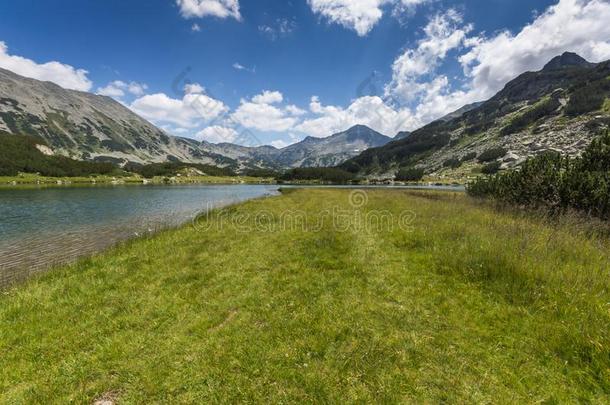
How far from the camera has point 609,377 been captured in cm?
588

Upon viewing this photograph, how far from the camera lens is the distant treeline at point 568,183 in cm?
2047

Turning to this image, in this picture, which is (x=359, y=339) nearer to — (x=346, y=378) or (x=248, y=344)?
(x=346, y=378)

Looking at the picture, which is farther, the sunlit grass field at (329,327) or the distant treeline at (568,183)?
the distant treeline at (568,183)

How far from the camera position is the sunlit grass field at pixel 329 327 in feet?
20.3

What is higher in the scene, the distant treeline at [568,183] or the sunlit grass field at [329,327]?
the distant treeline at [568,183]

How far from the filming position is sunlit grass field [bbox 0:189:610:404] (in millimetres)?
6188

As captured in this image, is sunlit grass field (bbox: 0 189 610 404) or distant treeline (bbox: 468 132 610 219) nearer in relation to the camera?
sunlit grass field (bbox: 0 189 610 404)

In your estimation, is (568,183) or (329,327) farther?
(568,183)

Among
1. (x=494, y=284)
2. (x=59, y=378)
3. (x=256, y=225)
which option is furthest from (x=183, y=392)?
(x=256, y=225)

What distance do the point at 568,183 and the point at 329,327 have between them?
26.1m

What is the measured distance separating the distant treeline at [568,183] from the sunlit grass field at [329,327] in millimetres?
10376

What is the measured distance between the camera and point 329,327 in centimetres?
837

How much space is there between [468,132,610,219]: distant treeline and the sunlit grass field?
34.0 ft

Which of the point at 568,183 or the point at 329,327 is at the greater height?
the point at 568,183
